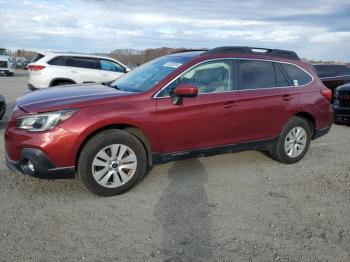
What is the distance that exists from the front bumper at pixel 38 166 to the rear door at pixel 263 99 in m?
2.46

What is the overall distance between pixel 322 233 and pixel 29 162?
10.4 ft

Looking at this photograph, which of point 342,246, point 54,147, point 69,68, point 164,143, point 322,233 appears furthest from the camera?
point 69,68

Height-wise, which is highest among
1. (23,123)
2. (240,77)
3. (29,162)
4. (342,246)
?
(240,77)

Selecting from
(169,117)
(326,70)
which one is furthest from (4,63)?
(169,117)

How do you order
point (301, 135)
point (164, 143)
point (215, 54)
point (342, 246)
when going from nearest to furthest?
point (342, 246) → point (164, 143) → point (215, 54) → point (301, 135)

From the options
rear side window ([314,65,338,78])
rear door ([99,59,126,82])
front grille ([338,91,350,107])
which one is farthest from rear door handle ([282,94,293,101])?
rear door ([99,59,126,82])

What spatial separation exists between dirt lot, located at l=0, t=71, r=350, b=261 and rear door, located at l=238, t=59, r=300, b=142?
65 cm

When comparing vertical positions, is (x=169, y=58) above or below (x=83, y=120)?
above

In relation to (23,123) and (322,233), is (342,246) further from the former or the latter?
(23,123)

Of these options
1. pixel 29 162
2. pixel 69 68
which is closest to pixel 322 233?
pixel 29 162

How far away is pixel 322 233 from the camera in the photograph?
3791 millimetres

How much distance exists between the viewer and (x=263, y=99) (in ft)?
18.1

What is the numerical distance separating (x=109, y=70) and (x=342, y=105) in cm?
729

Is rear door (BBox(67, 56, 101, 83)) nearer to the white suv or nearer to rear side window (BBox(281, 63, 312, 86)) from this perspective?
the white suv
